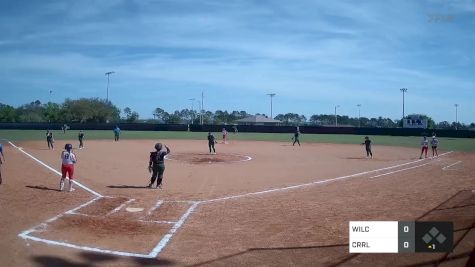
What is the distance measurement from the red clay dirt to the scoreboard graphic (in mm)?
171

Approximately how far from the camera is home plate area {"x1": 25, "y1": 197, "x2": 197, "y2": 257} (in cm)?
855

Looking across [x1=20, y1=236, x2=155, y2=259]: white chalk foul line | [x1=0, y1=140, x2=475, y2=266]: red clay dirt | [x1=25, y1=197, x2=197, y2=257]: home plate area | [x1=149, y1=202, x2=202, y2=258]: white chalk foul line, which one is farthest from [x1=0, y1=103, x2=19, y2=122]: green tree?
[x1=20, y1=236, x2=155, y2=259]: white chalk foul line

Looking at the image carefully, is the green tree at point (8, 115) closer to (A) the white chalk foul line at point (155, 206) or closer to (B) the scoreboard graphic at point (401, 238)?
(A) the white chalk foul line at point (155, 206)

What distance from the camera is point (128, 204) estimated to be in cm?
1270

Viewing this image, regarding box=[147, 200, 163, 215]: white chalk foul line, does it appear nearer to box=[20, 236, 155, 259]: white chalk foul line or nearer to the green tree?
box=[20, 236, 155, 259]: white chalk foul line

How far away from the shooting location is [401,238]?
23.7 ft

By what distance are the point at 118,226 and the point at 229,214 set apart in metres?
3.03

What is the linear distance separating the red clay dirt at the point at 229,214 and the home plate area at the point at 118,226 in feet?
0.09

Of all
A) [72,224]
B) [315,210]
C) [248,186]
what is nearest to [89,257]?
[72,224]

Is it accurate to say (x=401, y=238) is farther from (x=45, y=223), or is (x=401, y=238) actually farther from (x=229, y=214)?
(x=45, y=223)

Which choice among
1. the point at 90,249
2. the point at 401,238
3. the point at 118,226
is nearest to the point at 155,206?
the point at 118,226

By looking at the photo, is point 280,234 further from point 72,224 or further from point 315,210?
point 72,224

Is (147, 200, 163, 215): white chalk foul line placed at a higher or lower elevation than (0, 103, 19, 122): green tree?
lower

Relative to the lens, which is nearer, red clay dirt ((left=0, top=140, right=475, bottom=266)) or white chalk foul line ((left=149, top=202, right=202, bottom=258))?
red clay dirt ((left=0, top=140, right=475, bottom=266))
